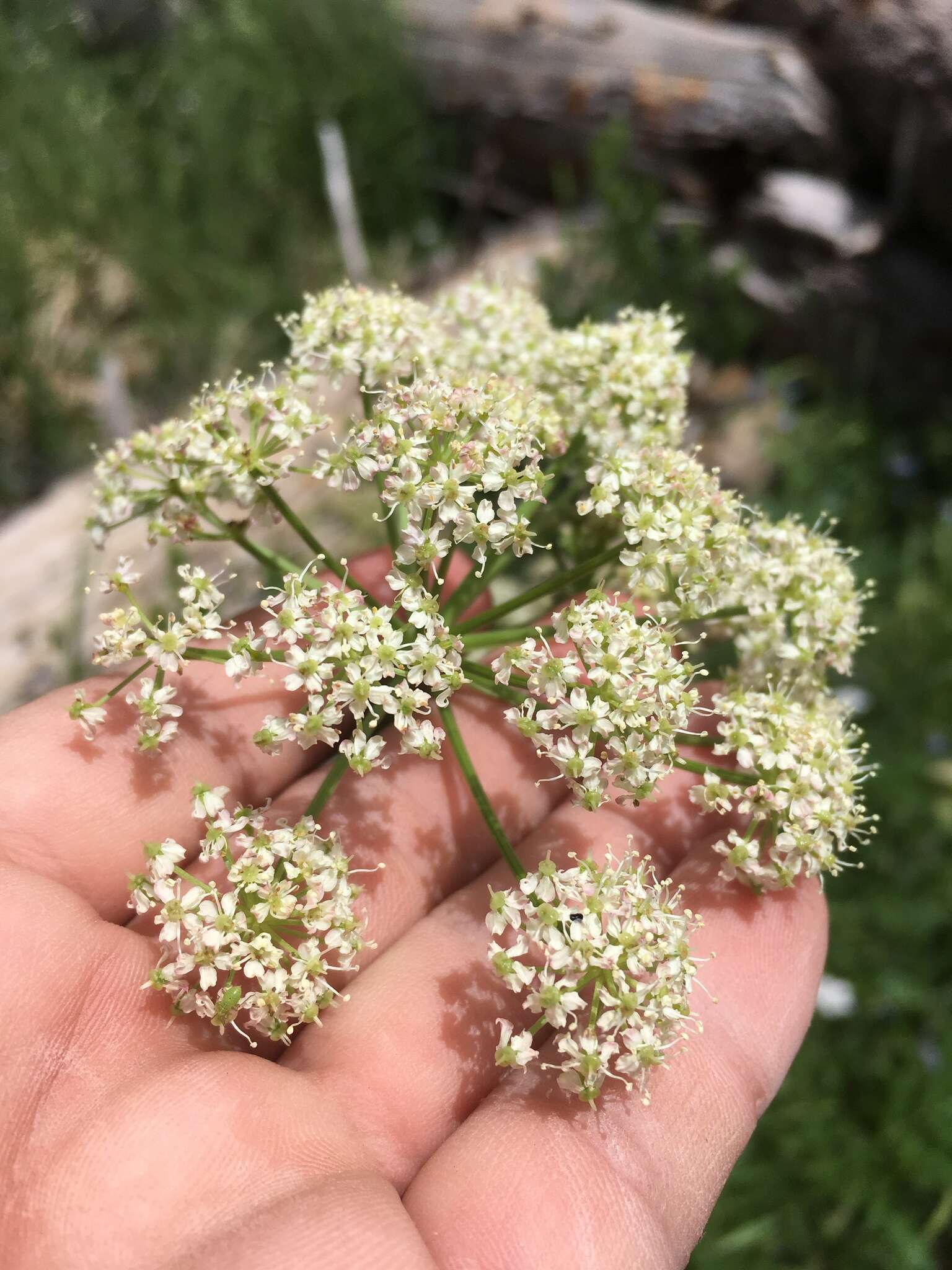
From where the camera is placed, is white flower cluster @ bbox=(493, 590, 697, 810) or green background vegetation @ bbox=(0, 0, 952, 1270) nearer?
white flower cluster @ bbox=(493, 590, 697, 810)

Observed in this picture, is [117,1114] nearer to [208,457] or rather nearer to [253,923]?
[253,923]

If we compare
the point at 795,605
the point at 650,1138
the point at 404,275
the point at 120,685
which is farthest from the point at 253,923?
the point at 404,275

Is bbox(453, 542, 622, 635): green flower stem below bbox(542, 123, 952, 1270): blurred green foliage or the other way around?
the other way around

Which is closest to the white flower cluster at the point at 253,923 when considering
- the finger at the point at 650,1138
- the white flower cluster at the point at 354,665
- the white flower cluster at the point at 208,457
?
the white flower cluster at the point at 354,665

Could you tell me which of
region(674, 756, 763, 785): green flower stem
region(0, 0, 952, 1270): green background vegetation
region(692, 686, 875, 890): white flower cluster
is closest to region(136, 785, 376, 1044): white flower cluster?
region(674, 756, 763, 785): green flower stem

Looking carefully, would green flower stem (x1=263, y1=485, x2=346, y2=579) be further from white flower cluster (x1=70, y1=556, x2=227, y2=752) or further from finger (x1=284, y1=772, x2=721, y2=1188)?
finger (x1=284, y1=772, x2=721, y2=1188)

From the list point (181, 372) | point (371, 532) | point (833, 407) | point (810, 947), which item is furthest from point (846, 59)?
point (810, 947)

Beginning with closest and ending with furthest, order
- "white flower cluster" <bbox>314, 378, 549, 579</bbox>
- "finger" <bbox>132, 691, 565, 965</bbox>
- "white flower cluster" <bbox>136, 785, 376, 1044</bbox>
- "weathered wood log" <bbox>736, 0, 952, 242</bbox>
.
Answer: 1. "white flower cluster" <bbox>136, 785, 376, 1044</bbox>
2. "white flower cluster" <bbox>314, 378, 549, 579</bbox>
3. "finger" <bbox>132, 691, 565, 965</bbox>
4. "weathered wood log" <bbox>736, 0, 952, 242</bbox>

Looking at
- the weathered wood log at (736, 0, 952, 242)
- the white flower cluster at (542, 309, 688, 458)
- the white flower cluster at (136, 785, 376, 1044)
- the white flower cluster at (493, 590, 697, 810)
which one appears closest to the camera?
the white flower cluster at (136, 785, 376, 1044)
